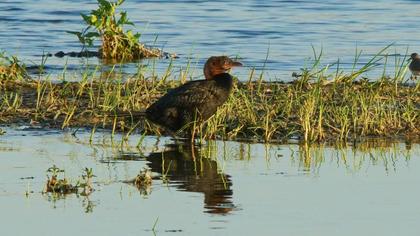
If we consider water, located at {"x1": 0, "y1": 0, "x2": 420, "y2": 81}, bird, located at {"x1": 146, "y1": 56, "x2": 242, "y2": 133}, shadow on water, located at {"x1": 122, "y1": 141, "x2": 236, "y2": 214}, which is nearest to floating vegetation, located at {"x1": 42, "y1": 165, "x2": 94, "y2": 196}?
shadow on water, located at {"x1": 122, "y1": 141, "x2": 236, "y2": 214}

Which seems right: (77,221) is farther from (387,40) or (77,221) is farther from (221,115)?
(387,40)

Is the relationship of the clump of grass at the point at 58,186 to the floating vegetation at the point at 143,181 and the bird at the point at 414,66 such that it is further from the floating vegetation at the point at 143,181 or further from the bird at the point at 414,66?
the bird at the point at 414,66

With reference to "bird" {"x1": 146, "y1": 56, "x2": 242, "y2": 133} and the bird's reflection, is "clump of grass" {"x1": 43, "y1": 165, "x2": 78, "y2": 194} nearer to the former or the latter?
the bird's reflection

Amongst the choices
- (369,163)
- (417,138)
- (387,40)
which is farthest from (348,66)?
(369,163)

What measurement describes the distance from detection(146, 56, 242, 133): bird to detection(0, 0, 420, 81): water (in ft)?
12.7

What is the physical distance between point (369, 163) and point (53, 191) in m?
2.71

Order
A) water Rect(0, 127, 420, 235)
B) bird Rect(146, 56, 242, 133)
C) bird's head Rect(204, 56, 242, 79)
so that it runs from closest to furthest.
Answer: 1. water Rect(0, 127, 420, 235)
2. bird Rect(146, 56, 242, 133)
3. bird's head Rect(204, 56, 242, 79)

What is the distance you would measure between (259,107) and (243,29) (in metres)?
9.20

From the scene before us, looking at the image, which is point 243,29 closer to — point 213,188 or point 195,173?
point 195,173

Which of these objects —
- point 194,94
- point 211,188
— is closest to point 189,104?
point 194,94

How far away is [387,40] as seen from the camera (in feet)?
65.9

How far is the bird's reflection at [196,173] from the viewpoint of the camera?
8625 mm

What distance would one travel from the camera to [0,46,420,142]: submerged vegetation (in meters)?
11.4

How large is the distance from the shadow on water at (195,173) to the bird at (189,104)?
1.13ft
